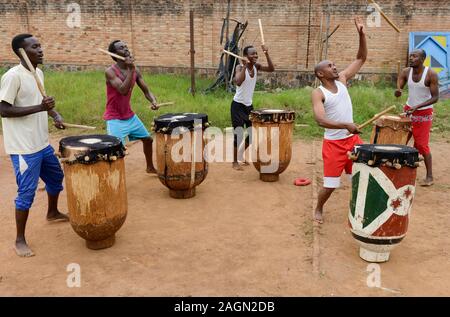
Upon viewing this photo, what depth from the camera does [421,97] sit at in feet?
19.2

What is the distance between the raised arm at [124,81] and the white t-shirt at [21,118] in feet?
4.34

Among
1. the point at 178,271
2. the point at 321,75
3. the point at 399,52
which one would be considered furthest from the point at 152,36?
the point at 178,271

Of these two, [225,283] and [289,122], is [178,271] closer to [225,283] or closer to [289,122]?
[225,283]

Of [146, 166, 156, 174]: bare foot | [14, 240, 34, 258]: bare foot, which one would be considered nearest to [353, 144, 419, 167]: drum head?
[14, 240, 34, 258]: bare foot

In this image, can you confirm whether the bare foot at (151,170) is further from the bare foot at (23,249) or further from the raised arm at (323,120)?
the raised arm at (323,120)

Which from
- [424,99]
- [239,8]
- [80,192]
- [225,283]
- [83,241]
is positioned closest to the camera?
[225,283]

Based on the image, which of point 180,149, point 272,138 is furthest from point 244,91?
point 180,149

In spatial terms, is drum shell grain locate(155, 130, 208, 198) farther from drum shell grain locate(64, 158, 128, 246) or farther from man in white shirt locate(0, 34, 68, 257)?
man in white shirt locate(0, 34, 68, 257)

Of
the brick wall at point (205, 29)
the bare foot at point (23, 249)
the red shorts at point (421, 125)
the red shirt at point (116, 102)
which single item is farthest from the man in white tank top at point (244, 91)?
the brick wall at point (205, 29)

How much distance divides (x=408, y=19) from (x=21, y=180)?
12.4 meters

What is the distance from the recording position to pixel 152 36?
14461mm

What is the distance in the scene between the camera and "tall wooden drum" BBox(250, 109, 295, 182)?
19.3 ft

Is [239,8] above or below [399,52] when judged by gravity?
above

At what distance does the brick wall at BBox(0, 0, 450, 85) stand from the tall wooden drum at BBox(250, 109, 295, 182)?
7524 millimetres
